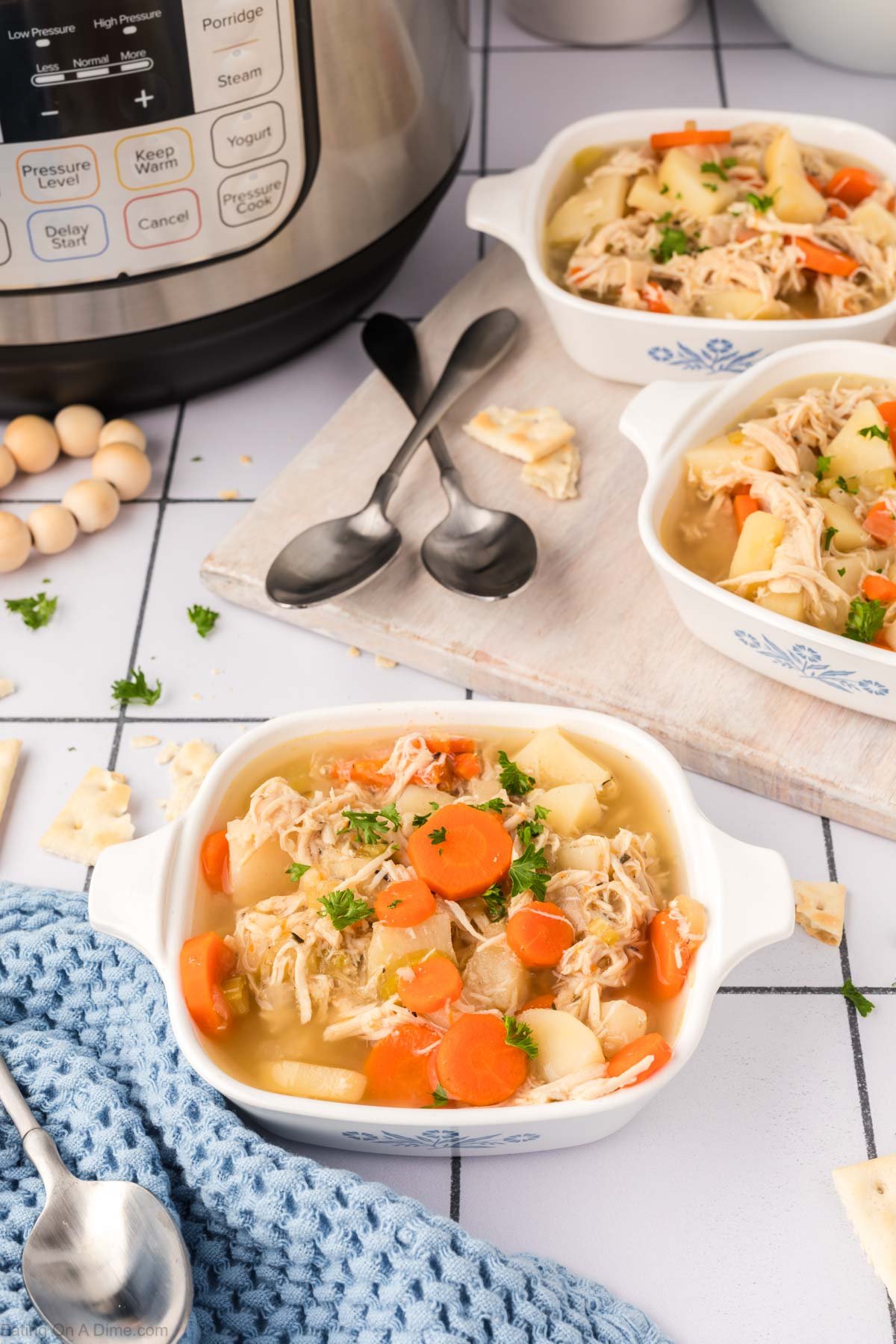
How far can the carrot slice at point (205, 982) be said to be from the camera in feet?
3.53

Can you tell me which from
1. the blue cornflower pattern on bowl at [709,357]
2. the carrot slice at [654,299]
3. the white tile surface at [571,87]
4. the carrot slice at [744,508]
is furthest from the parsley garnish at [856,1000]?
the white tile surface at [571,87]

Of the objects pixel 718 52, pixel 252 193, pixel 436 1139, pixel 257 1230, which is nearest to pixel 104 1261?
pixel 257 1230

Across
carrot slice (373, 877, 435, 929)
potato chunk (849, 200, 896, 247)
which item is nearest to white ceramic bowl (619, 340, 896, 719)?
potato chunk (849, 200, 896, 247)

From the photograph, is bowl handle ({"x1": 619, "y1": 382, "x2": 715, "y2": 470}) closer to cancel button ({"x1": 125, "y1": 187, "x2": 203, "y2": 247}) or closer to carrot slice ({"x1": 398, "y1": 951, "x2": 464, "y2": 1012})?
cancel button ({"x1": 125, "y1": 187, "x2": 203, "y2": 247})

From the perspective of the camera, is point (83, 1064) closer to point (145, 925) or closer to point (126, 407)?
point (145, 925)

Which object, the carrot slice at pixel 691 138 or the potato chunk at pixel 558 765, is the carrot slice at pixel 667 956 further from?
the carrot slice at pixel 691 138

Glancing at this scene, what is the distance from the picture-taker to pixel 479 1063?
41.1 inches

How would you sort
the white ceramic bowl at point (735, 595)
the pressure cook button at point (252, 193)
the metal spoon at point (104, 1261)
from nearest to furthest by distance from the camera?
1. the metal spoon at point (104, 1261)
2. the white ceramic bowl at point (735, 595)
3. the pressure cook button at point (252, 193)

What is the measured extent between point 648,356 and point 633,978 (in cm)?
82

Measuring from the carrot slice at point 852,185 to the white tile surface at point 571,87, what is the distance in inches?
18.8

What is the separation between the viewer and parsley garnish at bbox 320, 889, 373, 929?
1118 mm

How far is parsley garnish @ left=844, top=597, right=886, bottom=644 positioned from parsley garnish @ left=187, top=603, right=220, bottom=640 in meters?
0.69

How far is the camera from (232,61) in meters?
1.31

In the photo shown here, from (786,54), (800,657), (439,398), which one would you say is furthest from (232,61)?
(786,54)
